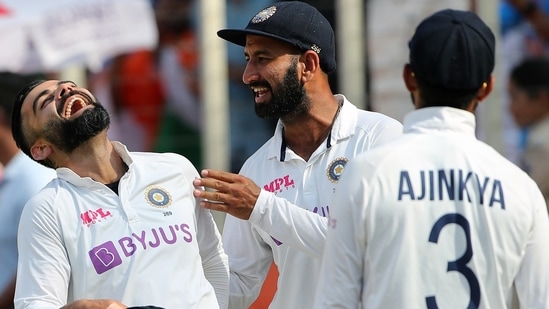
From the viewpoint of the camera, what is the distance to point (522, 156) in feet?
41.1

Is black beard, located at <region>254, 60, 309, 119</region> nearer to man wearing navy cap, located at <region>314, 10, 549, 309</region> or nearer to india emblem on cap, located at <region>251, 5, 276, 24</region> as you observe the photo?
india emblem on cap, located at <region>251, 5, 276, 24</region>

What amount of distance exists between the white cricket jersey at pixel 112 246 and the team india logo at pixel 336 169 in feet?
1.98

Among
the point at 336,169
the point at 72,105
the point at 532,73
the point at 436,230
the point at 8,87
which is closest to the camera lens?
the point at 436,230

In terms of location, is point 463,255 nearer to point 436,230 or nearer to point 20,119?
point 436,230

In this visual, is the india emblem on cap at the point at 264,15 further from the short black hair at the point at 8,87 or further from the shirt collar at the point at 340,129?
the short black hair at the point at 8,87

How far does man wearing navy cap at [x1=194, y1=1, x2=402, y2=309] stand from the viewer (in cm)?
466

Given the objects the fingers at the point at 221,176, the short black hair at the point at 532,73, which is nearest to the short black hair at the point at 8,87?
the fingers at the point at 221,176

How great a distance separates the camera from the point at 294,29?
471cm

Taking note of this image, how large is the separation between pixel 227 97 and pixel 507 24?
11.2 ft

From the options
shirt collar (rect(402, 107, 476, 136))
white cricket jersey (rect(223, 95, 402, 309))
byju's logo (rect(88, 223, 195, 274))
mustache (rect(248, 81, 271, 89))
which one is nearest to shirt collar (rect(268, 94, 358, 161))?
white cricket jersey (rect(223, 95, 402, 309))

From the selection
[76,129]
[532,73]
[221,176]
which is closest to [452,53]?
[221,176]

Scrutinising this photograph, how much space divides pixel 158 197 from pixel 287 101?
2.35ft

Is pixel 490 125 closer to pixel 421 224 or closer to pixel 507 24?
pixel 507 24

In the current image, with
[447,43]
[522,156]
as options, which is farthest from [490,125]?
[447,43]
